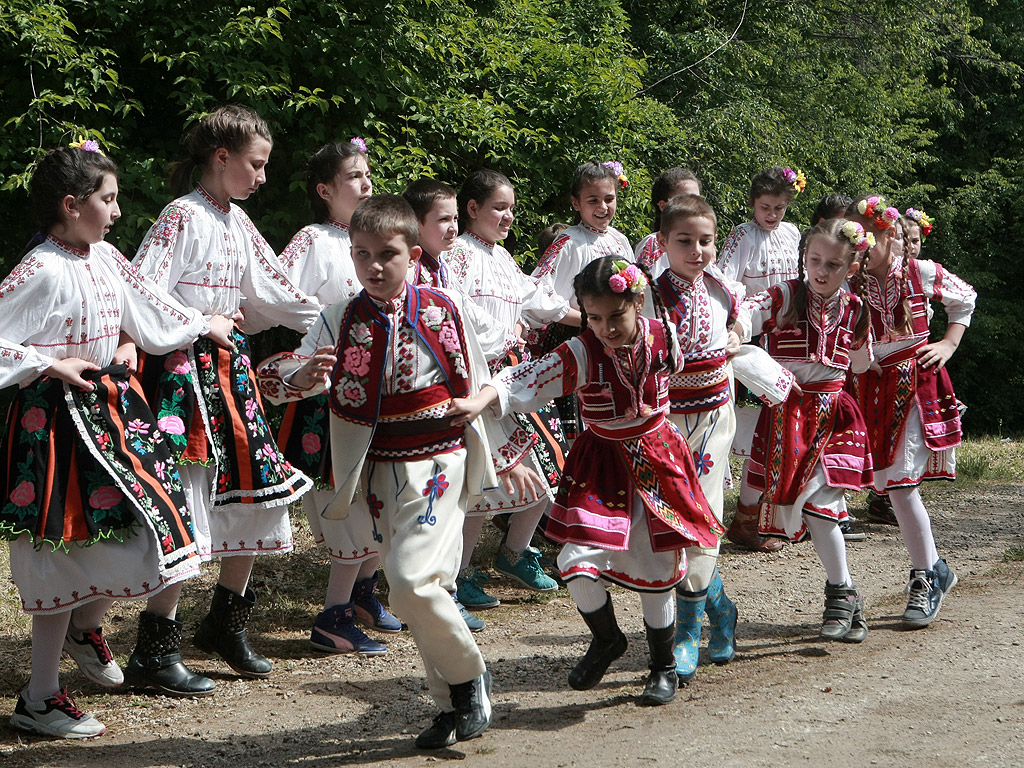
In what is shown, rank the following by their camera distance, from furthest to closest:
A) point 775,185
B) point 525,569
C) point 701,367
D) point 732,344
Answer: point 775,185
point 525,569
point 732,344
point 701,367

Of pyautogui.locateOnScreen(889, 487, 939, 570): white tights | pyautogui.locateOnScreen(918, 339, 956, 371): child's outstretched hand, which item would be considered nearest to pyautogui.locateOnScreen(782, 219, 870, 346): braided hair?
pyautogui.locateOnScreen(918, 339, 956, 371): child's outstretched hand

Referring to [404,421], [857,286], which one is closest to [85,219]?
[404,421]

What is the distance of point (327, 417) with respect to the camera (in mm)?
4562

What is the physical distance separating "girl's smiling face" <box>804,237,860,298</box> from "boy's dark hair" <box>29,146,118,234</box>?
268cm

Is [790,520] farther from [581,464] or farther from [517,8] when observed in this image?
[517,8]

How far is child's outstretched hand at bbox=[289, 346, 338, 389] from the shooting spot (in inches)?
132

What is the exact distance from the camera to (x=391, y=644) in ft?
15.6

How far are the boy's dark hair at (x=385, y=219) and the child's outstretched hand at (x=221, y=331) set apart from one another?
774 mm

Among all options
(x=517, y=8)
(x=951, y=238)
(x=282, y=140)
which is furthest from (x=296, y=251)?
(x=951, y=238)

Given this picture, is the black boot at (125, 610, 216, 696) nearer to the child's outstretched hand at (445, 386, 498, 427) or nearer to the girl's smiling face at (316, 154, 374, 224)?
the child's outstretched hand at (445, 386, 498, 427)

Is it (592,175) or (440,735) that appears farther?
(592,175)

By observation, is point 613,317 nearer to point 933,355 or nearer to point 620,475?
point 620,475

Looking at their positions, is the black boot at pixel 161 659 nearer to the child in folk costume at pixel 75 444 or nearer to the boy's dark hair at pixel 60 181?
the child in folk costume at pixel 75 444

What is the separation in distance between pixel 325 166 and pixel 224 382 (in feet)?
3.70
